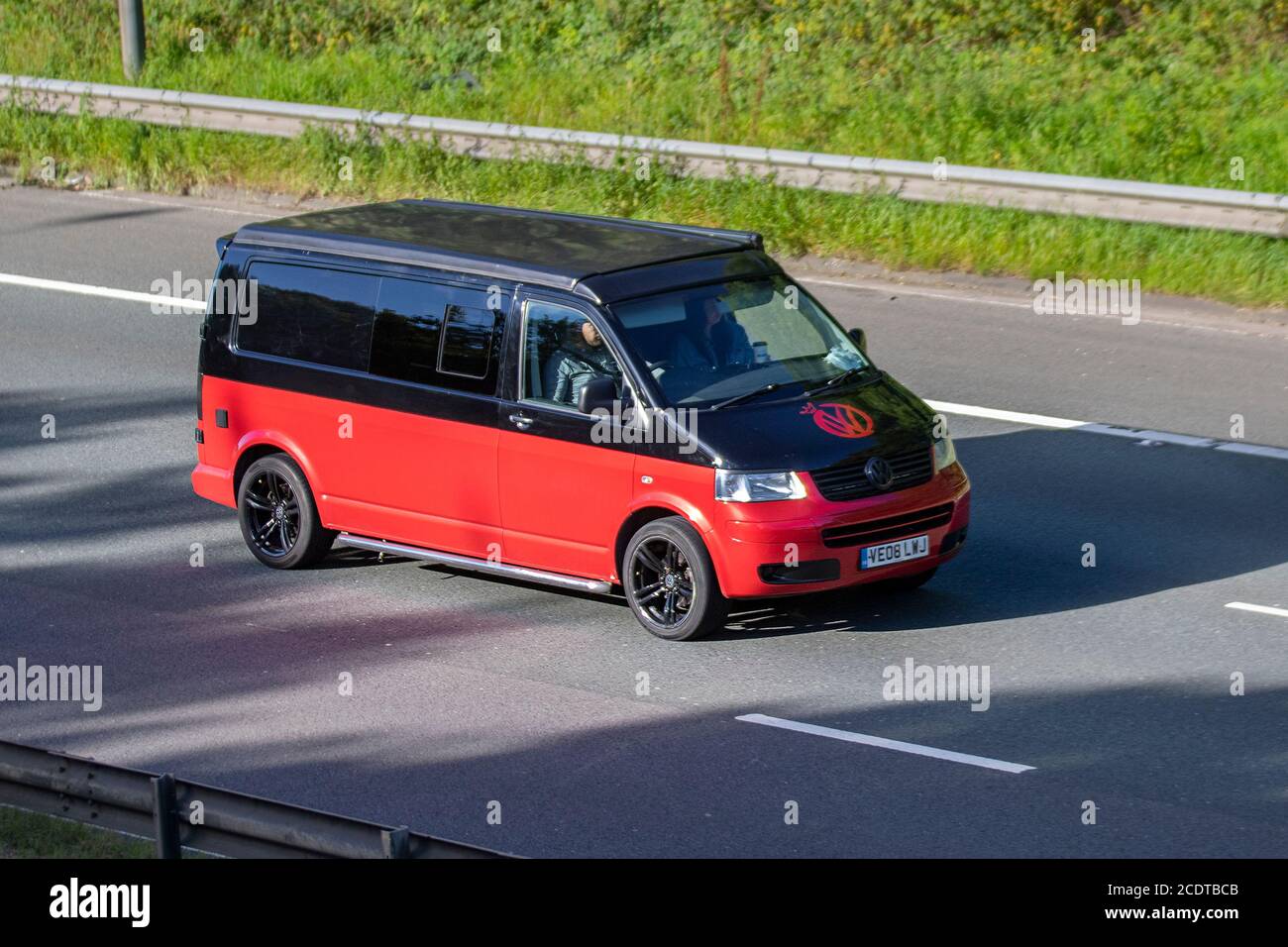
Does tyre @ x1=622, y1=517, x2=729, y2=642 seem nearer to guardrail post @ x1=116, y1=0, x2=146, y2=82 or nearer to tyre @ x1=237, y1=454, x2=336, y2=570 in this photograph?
tyre @ x1=237, y1=454, x2=336, y2=570

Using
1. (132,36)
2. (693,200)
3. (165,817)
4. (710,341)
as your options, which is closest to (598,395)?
(710,341)

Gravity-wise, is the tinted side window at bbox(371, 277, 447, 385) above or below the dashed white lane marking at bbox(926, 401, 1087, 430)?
above

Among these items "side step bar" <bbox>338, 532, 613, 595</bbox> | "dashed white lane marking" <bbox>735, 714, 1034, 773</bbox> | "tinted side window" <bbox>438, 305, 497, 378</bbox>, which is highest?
"tinted side window" <bbox>438, 305, 497, 378</bbox>

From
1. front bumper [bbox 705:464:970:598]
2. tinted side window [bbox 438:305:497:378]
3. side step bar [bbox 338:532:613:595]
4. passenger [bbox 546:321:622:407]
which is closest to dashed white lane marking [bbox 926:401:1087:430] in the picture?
front bumper [bbox 705:464:970:598]

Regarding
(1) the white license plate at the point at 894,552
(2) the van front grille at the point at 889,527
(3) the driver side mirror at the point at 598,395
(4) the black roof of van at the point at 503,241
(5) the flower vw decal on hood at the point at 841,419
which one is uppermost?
(4) the black roof of van at the point at 503,241

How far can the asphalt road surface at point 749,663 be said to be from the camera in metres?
8.26

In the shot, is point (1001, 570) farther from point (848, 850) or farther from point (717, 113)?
point (717, 113)

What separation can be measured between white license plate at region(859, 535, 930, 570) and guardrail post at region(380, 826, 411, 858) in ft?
14.9

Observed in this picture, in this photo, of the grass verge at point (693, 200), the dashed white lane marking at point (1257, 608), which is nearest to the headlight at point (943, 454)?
the dashed white lane marking at point (1257, 608)

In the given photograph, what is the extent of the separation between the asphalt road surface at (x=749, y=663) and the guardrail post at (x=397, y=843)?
1.91m

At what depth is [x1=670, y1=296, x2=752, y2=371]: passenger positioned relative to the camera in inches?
418

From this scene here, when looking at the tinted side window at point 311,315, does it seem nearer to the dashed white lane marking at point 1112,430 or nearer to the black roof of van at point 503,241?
the black roof of van at point 503,241
